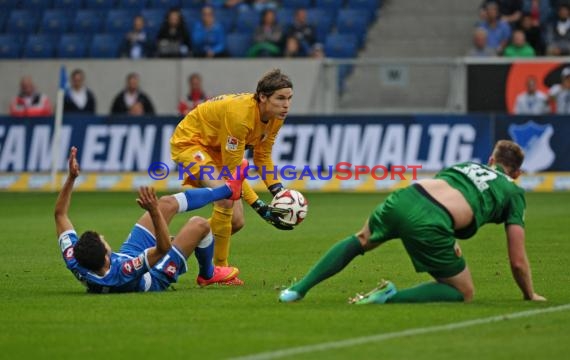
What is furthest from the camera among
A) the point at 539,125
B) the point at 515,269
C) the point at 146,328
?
the point at 539,125

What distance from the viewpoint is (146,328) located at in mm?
8992

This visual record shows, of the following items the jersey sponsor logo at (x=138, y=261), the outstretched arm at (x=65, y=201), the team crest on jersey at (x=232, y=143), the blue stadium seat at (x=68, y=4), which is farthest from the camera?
the blue stadium seat at (x=68, y=4)

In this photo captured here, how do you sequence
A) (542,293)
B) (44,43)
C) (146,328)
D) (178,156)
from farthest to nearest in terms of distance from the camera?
(44,43)
(178,156)
(542,293)
(146,328)

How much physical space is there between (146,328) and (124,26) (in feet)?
69.8

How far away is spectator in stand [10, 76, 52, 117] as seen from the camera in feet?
87.8

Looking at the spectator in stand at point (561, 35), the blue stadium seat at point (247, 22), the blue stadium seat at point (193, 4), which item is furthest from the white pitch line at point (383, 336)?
the blue stadium seat at point (193, 4)

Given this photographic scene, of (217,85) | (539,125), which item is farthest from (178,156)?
(217,85)

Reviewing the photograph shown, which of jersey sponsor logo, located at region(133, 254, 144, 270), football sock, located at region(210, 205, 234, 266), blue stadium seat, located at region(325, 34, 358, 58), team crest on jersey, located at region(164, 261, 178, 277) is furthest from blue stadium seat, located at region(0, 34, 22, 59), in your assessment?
jersey sponsor logo, located at region(133, 254, 144, 270)

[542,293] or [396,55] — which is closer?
[542,293]

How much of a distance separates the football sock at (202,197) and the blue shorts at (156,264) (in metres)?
0.37

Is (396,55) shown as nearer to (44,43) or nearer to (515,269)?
(44,43)

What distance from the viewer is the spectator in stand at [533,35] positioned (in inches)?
1017

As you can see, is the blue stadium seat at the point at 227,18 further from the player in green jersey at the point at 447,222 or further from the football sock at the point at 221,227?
the player in green jersey at the point at 447,222

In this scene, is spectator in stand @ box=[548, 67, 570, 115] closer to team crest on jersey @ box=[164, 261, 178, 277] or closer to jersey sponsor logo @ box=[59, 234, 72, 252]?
team crest on jersey @ box=[164, 261, 178, 277]
